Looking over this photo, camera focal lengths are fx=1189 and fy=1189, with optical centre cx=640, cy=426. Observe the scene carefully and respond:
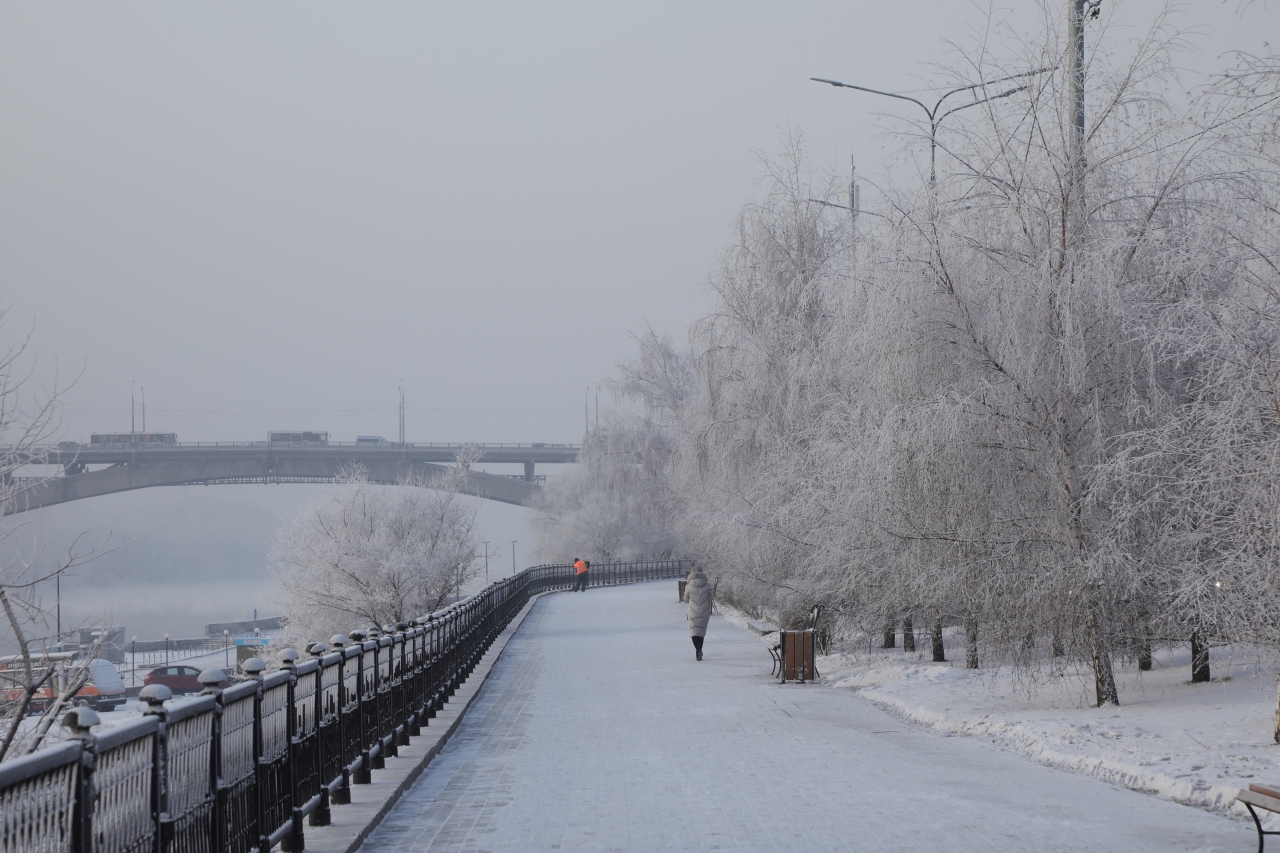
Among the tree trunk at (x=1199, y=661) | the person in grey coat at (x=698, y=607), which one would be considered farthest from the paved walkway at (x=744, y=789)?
the person in grey coat at (x=698, y=607)

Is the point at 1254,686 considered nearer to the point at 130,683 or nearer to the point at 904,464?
the point at 904,464

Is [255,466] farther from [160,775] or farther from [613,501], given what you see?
[160,775]

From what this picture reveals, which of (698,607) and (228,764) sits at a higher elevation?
(228,764)

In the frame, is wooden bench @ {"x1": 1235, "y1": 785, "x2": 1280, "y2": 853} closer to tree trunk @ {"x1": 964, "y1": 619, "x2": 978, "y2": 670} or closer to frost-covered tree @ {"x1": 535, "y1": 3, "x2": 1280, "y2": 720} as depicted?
frost-covered tree @ {"x1": 535, "y1": 3, "x2": 1280, "y2": 720}

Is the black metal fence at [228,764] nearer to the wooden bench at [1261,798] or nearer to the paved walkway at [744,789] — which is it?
the paved walkway at [744,789]

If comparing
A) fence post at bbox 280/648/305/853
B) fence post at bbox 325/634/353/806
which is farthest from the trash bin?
fence post at bbox 280/648/305/853

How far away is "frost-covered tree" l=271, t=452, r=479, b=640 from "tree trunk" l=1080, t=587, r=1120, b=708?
1571 inches

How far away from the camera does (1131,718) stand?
476 inches

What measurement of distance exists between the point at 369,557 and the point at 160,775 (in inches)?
1892

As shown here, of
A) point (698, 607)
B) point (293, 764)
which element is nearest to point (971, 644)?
point (698, 607)

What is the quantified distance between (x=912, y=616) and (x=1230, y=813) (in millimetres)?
11489

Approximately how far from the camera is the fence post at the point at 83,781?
4.36 metres

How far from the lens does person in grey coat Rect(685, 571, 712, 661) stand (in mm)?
22891

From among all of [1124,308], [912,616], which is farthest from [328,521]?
[1124,308]
